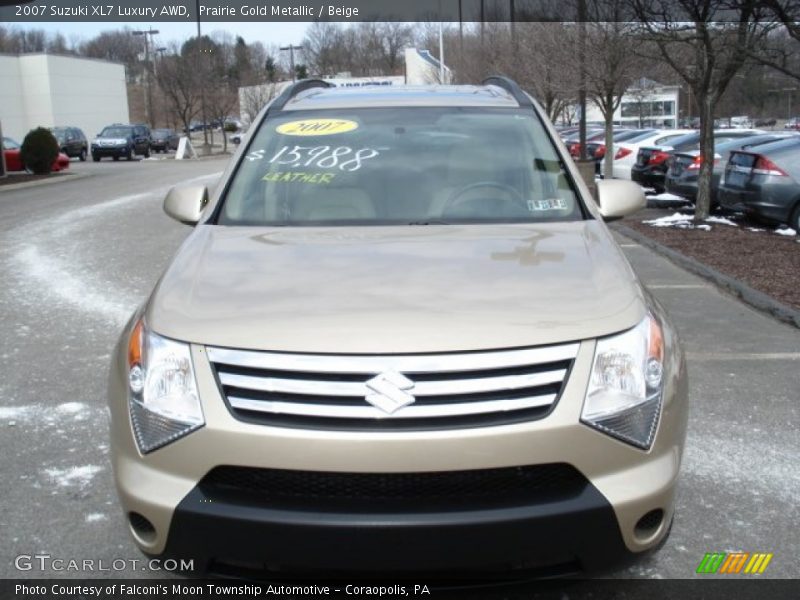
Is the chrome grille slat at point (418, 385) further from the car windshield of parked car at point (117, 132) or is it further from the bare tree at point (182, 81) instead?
the bare tree at point (182, 81)

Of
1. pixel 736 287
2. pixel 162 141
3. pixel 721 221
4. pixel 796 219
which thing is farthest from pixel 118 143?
pixel 736 287

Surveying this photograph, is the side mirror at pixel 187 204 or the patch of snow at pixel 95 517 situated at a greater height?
the side mirror at pixel 187 204

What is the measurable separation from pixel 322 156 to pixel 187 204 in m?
0.68

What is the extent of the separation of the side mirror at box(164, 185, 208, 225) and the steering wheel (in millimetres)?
1150

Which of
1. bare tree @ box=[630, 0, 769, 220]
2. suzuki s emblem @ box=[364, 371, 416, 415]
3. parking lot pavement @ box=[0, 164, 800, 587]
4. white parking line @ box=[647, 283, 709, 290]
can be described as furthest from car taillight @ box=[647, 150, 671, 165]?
suzuki s emblem @ box=[364, 371, 416, 415]

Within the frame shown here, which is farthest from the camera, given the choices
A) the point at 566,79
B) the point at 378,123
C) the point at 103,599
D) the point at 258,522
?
the point at 566,79

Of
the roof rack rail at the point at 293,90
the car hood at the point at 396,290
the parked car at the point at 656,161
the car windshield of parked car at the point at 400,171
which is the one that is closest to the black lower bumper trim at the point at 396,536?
the car hood at the point at 396,290

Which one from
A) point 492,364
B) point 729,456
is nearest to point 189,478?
point 492,364

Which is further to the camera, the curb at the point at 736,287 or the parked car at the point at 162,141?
the parked car at the point at 162,141

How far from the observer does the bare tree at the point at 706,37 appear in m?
10.5

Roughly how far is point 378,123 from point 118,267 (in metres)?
6.13

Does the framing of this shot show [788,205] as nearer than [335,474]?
No

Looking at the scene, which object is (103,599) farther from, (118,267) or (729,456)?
(118,267)

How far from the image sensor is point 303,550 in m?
2.27
